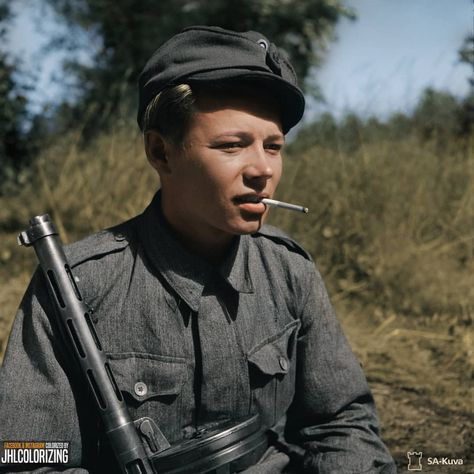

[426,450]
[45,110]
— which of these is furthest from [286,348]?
[45,110]

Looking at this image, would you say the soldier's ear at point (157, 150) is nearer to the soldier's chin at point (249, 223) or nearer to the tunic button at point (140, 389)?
the soldier's chin at point (249, 223)

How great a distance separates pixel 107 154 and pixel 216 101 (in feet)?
14.5

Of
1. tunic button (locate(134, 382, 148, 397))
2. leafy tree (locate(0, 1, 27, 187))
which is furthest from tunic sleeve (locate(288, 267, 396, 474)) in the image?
leafy tree (locate(0, 1, 27, 187))

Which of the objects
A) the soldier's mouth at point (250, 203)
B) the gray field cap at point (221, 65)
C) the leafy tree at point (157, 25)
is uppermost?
the leafy tree at point (157, 25)

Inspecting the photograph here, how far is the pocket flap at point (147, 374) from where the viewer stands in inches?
78.5

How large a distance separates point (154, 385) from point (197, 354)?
15cm

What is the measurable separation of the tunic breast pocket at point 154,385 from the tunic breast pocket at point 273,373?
232mm

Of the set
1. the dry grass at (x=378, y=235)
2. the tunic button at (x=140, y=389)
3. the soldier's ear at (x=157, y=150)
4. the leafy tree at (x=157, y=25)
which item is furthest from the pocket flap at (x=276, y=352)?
the leafy tree at (x=157, y=25)

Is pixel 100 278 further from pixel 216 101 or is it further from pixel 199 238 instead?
pixel 216 101

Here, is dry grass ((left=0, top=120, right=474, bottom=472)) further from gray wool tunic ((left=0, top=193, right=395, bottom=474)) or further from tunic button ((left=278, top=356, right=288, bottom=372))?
tunic button ((left=278, top=356, right=288, bottom=372))

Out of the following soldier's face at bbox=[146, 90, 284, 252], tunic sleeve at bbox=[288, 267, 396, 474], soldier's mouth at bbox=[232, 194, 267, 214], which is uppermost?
soldier's face at bbox=[146, 90, 284, 252]

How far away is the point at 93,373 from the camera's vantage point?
1882 mm

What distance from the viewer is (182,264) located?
212 centimetres

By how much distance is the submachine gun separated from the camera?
1.88m
